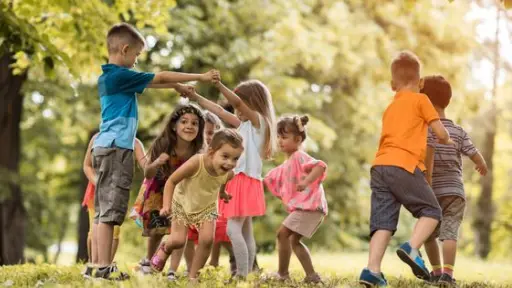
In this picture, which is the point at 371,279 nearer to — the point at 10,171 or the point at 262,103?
the point at 262,103

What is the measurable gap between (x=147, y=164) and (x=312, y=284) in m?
1.80

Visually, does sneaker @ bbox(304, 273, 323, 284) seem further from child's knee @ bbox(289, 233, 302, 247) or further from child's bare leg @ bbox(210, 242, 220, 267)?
child's bare leg @ bbox(210, 242, 220, 267)

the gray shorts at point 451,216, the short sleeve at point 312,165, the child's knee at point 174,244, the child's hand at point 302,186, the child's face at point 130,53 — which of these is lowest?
the child's knee at point 174,244

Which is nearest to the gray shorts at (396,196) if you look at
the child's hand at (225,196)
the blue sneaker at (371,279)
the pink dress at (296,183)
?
the blue sneaker at (371,279)

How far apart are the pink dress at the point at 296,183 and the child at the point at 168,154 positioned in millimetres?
815

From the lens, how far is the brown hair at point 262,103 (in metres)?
7.87

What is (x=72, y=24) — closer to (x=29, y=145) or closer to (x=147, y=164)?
(x=147, y=164)

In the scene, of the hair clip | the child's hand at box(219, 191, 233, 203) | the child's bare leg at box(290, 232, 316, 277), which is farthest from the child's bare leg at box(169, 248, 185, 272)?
the hair clip

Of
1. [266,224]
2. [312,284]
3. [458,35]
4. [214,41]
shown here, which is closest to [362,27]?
[458,35]

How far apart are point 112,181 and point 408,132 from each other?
2406mm

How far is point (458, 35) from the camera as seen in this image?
18750 millimetres

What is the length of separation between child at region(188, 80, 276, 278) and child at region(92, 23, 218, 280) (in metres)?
0.81

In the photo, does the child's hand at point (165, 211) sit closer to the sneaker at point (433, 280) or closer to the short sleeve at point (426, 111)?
the short sleeve at point (426, 111)

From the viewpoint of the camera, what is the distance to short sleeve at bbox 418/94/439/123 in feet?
22.3
